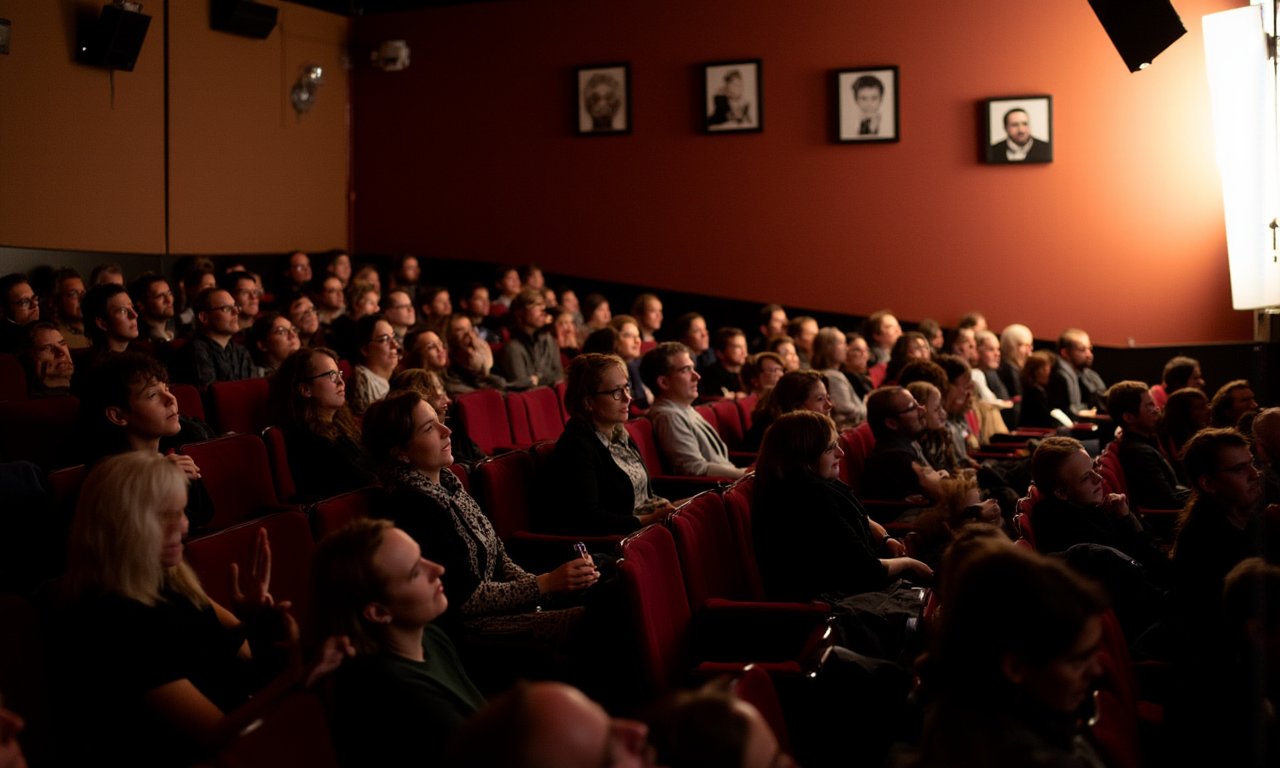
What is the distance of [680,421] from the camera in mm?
4344

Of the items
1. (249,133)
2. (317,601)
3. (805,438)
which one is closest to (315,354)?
(805,438)

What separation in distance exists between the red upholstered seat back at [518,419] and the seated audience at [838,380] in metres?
1.33

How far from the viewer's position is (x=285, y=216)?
887 cm

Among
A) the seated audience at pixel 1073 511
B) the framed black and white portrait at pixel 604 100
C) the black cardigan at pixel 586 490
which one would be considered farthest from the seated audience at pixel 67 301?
the seated audience at pixel 1073 511

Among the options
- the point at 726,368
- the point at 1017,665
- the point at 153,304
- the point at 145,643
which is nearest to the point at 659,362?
the point at 726,368

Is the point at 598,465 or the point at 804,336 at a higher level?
the point at 804,336

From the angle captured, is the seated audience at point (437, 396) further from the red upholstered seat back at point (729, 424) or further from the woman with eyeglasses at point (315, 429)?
the red upholstered seat back at point (729, 424)

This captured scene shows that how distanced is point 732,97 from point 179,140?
13.2ft

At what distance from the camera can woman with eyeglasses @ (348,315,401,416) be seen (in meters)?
4.46

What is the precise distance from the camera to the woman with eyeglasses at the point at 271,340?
473 cm

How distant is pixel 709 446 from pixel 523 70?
224 inches

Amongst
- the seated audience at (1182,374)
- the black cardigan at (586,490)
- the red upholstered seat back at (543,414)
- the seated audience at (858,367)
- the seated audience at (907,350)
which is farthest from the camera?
the seated audience at (858,367)

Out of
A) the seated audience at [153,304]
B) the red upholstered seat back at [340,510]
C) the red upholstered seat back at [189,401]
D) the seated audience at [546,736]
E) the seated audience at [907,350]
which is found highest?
the seated audience at [153,304]

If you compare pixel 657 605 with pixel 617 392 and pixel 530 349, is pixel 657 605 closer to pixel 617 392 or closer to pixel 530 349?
pixel 617 392
